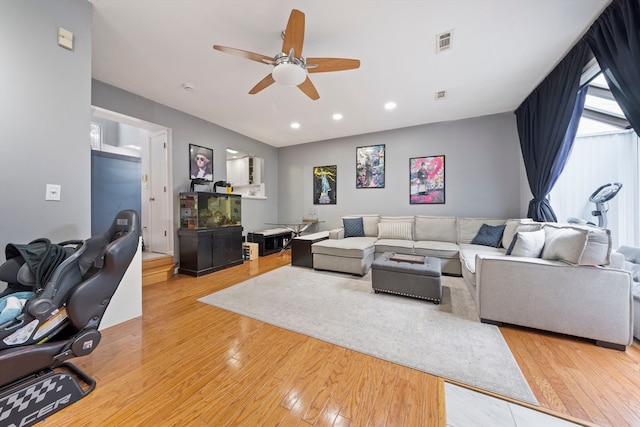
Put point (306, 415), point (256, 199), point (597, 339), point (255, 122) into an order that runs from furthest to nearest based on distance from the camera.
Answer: point (256, 199) → point (255, 122) → point (597, 339) → point (306, 415)

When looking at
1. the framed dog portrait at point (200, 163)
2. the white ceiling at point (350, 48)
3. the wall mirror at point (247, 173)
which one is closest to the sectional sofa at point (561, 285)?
the white ceiling at point (350, 48)

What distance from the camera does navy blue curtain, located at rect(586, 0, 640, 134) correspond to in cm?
158

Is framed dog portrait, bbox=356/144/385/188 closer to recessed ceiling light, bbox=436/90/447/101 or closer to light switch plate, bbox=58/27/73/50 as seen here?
recessed ceiling light, bbox=436/90/447/101

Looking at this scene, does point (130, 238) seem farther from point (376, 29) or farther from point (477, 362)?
point (376, 29)

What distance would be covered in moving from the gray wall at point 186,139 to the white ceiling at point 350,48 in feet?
0.52

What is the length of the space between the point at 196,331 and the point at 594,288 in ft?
11.2

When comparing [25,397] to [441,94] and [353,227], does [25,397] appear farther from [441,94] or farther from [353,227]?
[441,94]

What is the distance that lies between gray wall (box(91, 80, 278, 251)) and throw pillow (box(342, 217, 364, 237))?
92.2 inches

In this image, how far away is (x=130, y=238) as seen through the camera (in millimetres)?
1412

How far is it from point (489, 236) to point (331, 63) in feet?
11.9

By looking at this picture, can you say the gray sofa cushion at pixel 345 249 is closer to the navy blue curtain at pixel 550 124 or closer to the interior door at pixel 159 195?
the navy blue curtain at pixel 550 124

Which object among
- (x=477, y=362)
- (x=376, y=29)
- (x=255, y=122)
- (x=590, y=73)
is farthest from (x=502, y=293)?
(x=255, y=122)

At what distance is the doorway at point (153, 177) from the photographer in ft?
12.5

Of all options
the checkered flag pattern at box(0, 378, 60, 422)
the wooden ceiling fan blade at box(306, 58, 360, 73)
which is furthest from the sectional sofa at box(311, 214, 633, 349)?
the checkered flag pattern at box(0, 378, 60, 422)
